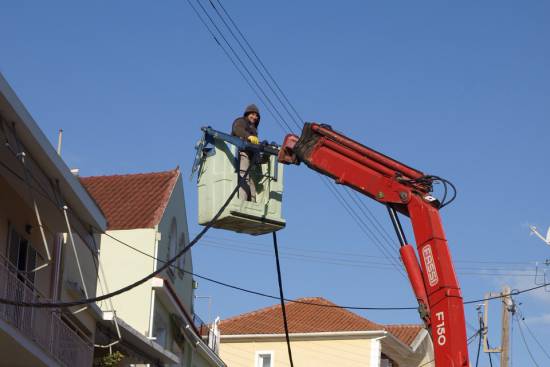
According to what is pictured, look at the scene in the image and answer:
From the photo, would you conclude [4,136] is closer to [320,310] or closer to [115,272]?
[115,272]

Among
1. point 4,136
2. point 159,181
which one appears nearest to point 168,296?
point 159,181

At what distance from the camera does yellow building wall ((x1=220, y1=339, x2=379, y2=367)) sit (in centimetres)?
4709

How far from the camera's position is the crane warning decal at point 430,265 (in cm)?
1495

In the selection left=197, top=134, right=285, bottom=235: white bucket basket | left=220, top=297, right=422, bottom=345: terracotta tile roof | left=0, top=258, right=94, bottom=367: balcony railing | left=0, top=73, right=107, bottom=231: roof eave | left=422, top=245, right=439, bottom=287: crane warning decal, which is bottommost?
left=422, top=245, right=439, bottom=287: crane warning decal

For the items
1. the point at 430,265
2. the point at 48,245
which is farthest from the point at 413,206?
the point at 48,245

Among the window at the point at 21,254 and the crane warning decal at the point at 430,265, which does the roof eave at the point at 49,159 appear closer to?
the window at the point at 21,254

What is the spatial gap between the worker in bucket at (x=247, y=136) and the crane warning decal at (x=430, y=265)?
11.5ft

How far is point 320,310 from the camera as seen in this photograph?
50344 mm

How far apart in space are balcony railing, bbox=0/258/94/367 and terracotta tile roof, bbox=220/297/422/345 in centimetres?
2370

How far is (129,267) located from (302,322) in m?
19.2

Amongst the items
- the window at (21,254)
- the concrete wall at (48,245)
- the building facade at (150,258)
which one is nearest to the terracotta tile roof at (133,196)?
the building facade at (150,258)

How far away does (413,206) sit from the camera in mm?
15656

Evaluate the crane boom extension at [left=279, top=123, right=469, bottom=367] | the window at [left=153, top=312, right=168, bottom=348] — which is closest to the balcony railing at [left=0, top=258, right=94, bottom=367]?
the crane boom extension at [left=279, top=123, right=469, bottom=367]

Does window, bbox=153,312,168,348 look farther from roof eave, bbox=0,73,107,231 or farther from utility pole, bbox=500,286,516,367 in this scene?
utility pole, bbox=500,286,516,367
